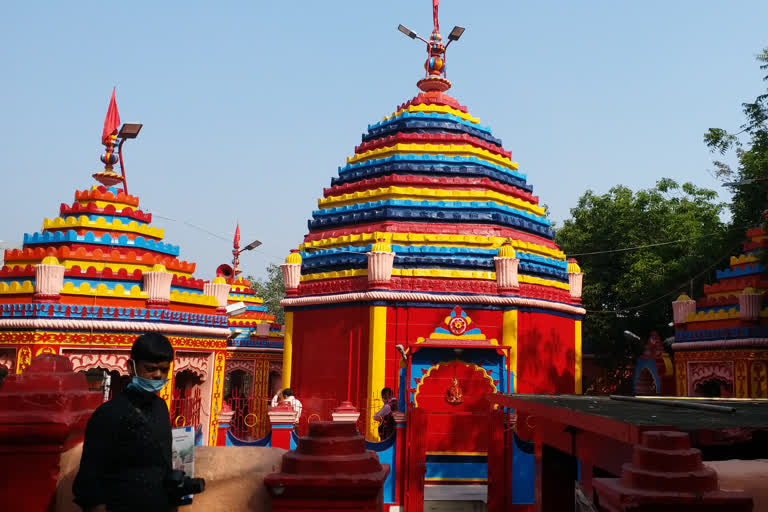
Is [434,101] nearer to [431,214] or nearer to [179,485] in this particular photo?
[431,214]

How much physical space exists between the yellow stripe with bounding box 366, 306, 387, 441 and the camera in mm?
10993

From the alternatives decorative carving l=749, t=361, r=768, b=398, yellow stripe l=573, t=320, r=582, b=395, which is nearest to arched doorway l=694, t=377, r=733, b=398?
decorative carving l=749, t=361, r=768, b=398

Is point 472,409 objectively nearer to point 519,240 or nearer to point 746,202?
point 519,240

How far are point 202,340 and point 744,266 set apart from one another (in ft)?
42.4

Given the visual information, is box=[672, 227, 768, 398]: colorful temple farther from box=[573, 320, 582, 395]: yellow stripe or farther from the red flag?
the red flag

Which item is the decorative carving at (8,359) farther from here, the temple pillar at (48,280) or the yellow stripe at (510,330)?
the yellow stripe at (510,330)

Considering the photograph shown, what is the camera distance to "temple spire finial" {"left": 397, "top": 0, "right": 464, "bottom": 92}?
789 inches

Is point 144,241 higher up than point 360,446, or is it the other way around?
point 144,241

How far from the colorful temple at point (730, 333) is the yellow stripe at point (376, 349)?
7371 mm

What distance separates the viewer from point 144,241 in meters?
14.9

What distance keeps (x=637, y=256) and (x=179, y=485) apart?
24.2 meters

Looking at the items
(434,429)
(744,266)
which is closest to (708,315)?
(744,266)

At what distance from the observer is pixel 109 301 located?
44.4 feet

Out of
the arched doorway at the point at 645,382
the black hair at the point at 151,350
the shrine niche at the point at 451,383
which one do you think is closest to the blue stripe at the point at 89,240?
the shrine niche at the point at 451,383
